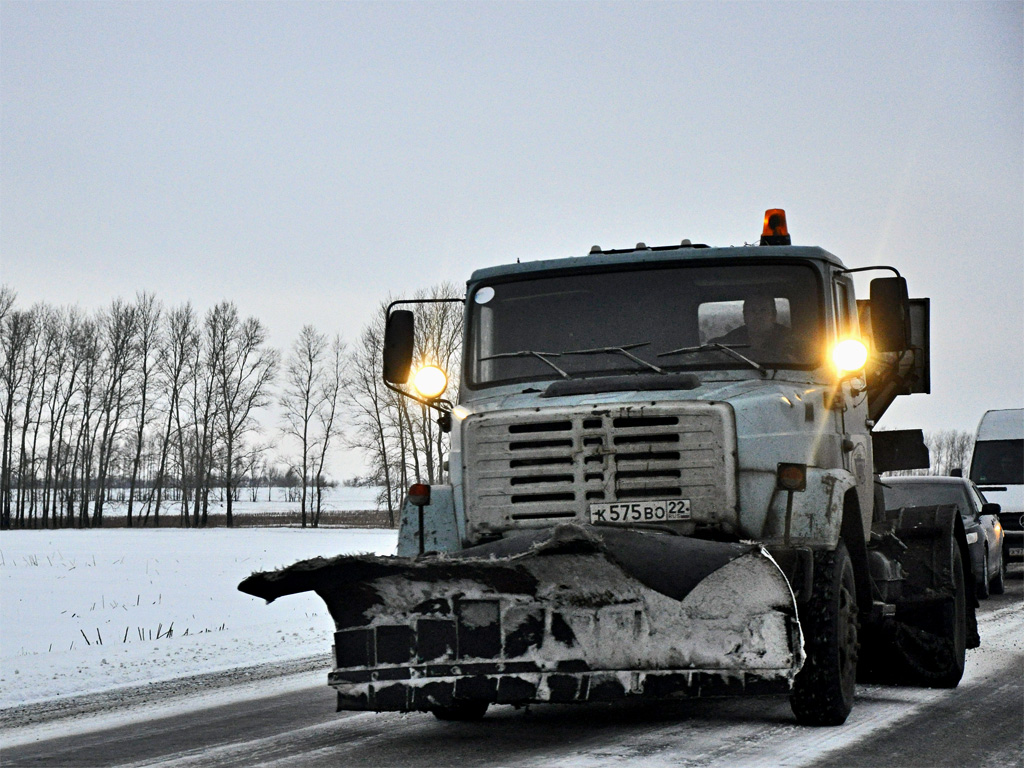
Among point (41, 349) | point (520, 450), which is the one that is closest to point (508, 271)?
point (520, 450)

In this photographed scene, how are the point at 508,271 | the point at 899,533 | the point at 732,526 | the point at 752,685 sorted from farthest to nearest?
the point at 899,533, the point at 508,271, the point at 732,526, the point at 752,685

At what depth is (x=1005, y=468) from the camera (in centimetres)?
2250

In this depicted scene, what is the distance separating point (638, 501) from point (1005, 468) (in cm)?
1924

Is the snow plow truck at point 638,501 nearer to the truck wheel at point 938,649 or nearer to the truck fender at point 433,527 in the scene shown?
the truck fender at point 433,527

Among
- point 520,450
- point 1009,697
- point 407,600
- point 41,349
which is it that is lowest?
point 1009,697

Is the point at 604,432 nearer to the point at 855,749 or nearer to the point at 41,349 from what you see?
the point at 855,749

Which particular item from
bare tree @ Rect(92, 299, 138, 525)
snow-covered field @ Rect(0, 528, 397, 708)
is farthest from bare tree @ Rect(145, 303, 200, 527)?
snow-covered field @ Rect(0, 528, 397, 708)

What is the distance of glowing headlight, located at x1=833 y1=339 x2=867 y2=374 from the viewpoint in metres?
6.43

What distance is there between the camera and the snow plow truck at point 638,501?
5.05 metres

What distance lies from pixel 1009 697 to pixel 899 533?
51.1 inches

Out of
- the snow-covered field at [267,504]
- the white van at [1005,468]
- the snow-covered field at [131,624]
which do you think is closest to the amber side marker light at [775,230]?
the snow-covered field at [131,624]

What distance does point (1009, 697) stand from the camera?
7.14 metres

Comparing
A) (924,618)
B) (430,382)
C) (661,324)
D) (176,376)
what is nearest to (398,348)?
(430,382)

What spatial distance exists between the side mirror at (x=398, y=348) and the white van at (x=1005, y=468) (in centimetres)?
1710
